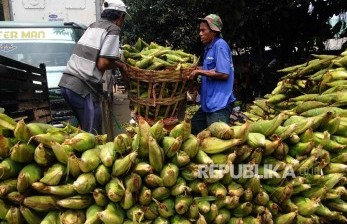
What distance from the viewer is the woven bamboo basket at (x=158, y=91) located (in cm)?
318

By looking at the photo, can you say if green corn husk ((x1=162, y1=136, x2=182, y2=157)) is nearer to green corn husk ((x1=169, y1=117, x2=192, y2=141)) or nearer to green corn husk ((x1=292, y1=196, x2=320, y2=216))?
green corn husk ((x1=169, y1=117, x2=192, y2=141))

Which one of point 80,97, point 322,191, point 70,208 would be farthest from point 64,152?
point 80,97

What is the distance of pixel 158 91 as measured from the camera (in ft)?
10.6

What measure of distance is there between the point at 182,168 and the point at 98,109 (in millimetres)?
2167

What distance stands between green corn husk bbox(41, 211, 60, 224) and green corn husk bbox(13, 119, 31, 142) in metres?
0.37

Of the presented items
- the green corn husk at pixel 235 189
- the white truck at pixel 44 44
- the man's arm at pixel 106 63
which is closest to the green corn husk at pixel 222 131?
the green corn husk at pixel 235 189

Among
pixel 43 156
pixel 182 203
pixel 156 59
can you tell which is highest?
pixel 156 59

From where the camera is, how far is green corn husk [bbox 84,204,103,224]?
1.71 meters

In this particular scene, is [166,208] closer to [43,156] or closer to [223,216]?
[223,216]

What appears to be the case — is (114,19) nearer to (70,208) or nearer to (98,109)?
(98,109)

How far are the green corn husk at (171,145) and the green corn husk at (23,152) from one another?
633mm

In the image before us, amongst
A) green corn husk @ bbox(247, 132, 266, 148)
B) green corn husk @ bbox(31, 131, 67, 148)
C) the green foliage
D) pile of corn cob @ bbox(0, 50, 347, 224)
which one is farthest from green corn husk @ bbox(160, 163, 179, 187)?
the green foliage

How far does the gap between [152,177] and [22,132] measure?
2.14 feet

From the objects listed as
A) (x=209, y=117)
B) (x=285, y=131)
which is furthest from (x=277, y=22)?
(x=285, y=131)
